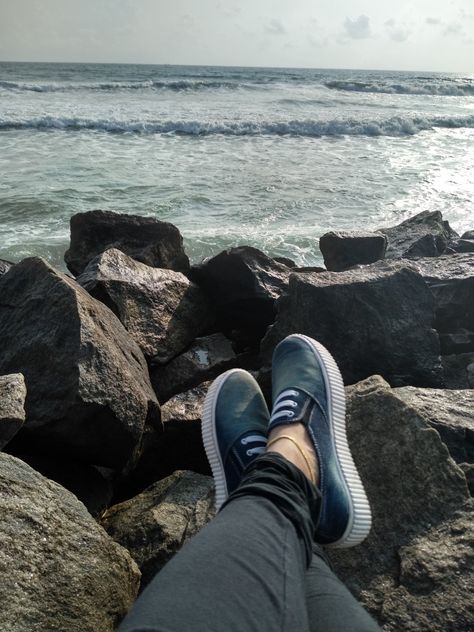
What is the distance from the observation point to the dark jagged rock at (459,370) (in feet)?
9.96

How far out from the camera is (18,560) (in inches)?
54.9

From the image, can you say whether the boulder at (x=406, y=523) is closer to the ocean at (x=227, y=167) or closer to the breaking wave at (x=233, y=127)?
the ocean at (x=227, y=167)

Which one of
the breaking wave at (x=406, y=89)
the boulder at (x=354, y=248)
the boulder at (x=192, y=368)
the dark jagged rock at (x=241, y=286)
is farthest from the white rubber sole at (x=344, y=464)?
the breaking wave at (x=406, y=89)

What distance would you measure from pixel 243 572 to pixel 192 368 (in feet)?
6.81

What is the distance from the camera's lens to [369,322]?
2926 millimetres

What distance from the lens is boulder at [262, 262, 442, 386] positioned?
9.42 feet

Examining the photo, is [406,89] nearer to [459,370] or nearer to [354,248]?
[354,248]

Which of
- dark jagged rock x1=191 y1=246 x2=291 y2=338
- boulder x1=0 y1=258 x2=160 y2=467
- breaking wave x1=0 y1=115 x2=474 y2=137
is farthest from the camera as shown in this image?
breaking wave x1=0 y1=115 x2=474 y2=137

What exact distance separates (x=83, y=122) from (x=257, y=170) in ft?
23.2

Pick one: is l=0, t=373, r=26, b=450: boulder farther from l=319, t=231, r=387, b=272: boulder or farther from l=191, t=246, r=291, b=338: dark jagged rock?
l=319, t=231, r=387, b=272: boulder

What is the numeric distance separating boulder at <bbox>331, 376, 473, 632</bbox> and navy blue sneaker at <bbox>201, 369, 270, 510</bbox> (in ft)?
1.23

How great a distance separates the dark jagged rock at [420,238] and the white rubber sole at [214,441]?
2.72 meters

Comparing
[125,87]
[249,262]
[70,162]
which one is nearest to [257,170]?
[70,162]

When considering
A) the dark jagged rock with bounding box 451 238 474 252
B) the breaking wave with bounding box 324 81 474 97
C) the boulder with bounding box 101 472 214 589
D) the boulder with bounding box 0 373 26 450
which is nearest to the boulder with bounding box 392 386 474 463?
the boulder with bounding box 101 472 214 589
